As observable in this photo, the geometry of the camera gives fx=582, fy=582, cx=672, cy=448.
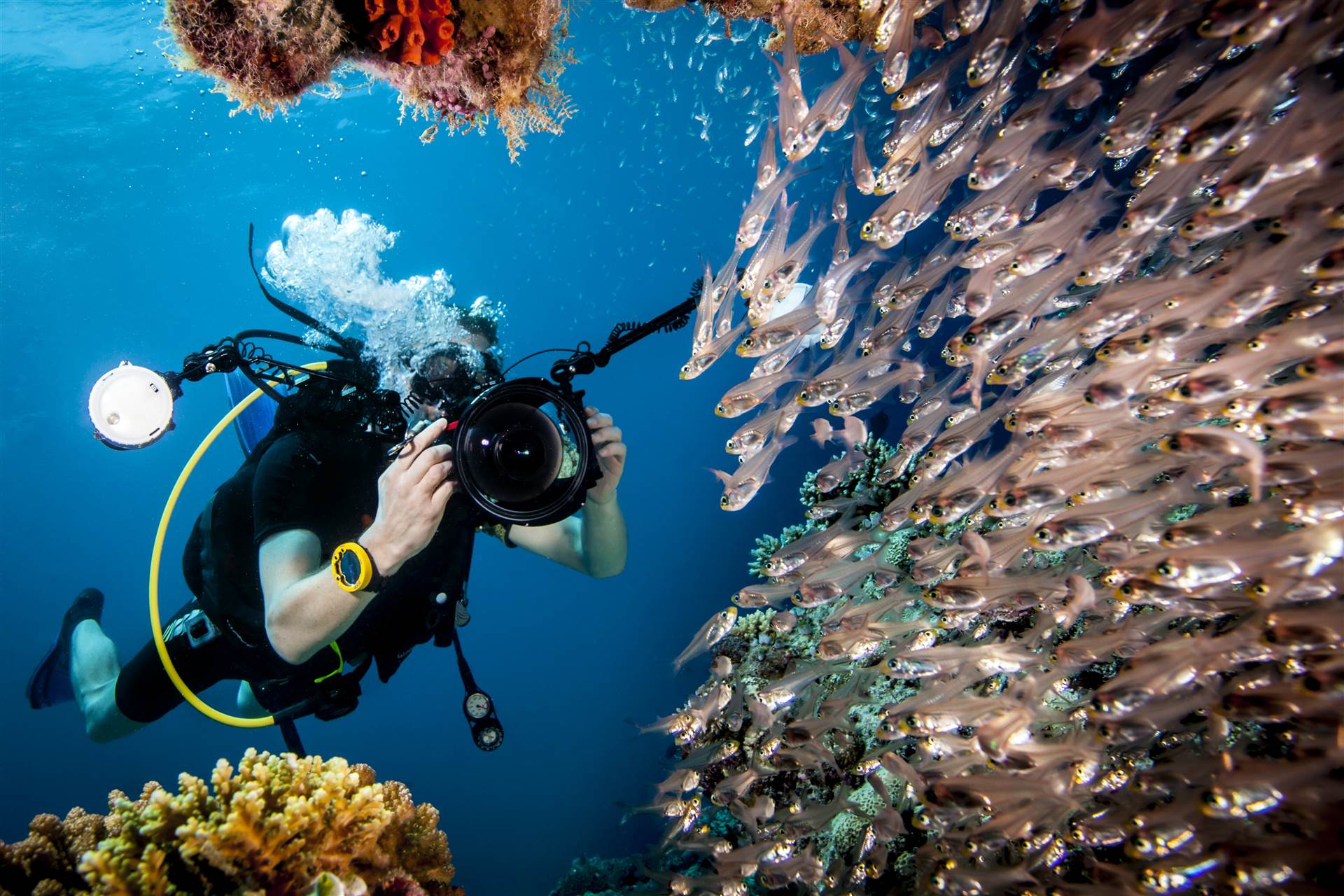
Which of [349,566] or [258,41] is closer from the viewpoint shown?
[349,566]

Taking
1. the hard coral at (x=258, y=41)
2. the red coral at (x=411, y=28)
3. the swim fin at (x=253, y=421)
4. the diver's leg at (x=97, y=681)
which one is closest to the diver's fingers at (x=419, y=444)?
the red coral at (x=411, y=28)

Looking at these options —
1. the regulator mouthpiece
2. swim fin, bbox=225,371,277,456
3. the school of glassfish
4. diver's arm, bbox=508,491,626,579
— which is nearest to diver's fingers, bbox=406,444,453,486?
diver's arm, bbox=508,491,626,579

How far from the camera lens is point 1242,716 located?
8.17 feet

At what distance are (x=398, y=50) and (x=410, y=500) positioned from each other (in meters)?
2.81

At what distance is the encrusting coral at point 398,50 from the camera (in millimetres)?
3232

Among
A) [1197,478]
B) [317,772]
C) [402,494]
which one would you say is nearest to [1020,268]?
[1197,478]

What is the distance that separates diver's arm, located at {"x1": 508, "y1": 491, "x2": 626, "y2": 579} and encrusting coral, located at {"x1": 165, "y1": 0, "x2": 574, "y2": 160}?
3.14 m

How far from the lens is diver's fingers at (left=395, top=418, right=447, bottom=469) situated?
3.09 m

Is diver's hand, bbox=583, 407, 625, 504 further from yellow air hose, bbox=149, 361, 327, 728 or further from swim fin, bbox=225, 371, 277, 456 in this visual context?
swim fin, bbox=225, 371, 277, 456

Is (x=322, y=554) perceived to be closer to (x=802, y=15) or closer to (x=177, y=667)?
(x=177, y=667)

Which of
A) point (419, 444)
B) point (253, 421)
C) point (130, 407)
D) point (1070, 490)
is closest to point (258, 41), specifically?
point (130, 407)

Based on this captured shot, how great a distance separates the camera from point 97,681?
20.8ft

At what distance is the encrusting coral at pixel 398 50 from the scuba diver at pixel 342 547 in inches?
A: 62.1

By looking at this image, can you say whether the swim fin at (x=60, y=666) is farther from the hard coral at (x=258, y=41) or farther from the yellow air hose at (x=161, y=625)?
the hard coral at (x=258, y=41)
